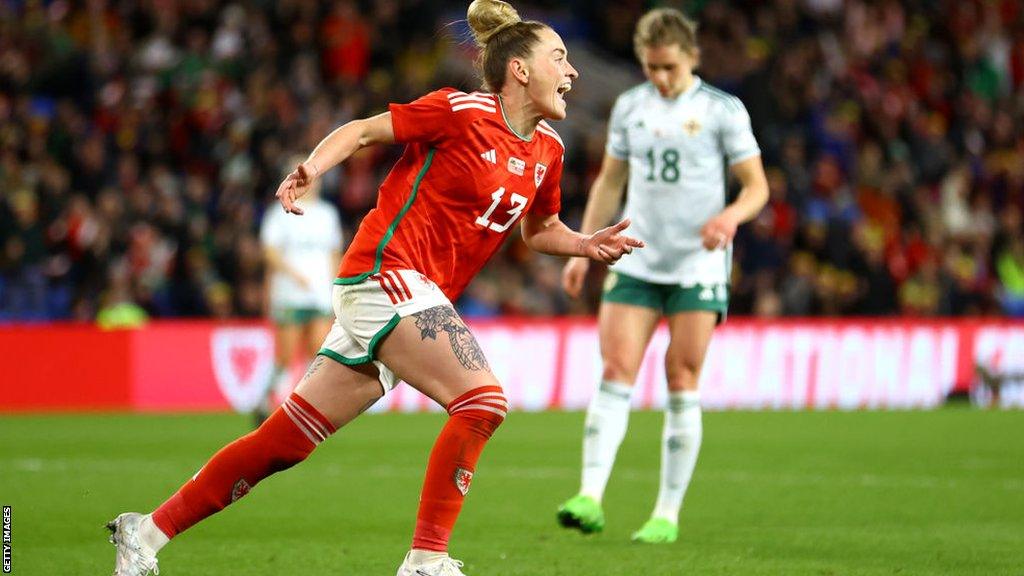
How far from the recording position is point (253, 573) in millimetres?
5859

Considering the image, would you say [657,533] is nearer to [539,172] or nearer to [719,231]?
[719,231]

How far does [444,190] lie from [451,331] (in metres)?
0.47

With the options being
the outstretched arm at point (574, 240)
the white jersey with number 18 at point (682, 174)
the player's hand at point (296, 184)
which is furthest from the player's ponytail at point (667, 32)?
the player's hand at point (296, 184)

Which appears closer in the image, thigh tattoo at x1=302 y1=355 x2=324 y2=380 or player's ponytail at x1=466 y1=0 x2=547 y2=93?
thigh tattoo at x1=302 y1=355 x2=324 y2=380

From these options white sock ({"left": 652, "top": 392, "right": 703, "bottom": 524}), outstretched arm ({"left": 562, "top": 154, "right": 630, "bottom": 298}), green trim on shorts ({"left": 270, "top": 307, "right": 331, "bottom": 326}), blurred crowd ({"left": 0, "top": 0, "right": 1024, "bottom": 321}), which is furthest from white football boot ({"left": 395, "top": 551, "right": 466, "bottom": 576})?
blurred crowd ({"left": 0, "top": 0, "right": 1024, "bottom": 321})

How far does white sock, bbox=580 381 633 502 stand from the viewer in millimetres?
7008

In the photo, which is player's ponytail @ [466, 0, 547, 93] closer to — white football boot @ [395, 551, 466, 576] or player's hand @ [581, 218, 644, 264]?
player's hand @ [581, 218, 644, 264]

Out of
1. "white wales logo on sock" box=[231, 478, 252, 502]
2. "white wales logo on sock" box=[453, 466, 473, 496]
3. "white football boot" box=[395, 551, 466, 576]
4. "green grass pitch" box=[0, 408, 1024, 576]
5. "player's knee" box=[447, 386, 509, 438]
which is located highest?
"player's knee" box=[447, 386, 509, 438]

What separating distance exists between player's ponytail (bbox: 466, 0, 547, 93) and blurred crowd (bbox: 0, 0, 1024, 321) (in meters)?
9.88

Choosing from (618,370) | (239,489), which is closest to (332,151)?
(239,489)

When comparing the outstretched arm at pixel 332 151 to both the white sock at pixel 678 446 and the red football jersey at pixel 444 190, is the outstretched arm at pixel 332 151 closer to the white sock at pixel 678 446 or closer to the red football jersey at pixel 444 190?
the red football jersey at pixel 444 190

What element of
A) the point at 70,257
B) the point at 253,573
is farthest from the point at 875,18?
the point at 253,573

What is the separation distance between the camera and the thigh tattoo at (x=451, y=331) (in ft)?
16.8

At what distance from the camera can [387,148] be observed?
59.3 ft
